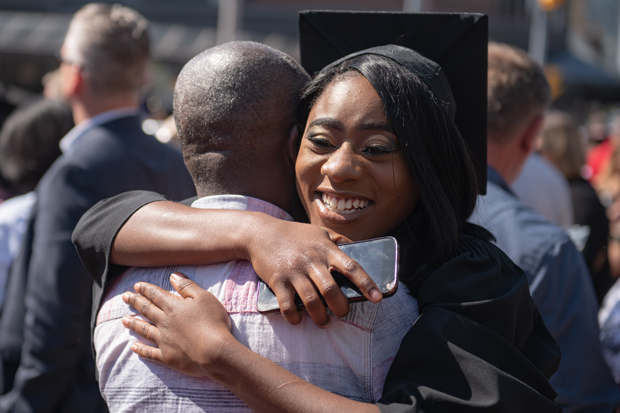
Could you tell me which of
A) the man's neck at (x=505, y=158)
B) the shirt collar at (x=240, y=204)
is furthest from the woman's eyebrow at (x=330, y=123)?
the man's neck at (x=505, y=158)

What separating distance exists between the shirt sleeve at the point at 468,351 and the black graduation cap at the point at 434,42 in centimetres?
63

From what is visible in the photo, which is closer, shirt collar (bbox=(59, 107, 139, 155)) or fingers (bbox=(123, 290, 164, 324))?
fingers (bbox=(123, 290, 164, 324))

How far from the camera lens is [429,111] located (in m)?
1.58

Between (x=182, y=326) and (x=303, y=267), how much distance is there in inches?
13.2

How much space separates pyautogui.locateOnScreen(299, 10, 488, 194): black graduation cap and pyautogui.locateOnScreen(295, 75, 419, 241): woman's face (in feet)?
1.20

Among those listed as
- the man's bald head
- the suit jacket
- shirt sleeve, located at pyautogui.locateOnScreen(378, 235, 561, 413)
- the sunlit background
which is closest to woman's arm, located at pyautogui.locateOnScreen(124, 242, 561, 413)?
shirt sleeve, located at pyautogui.locateOnScreen(378, 235, 561, 413)

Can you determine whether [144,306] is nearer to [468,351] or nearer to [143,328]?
[143,328]

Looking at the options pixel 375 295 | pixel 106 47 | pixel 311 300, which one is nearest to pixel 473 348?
Result: pixel 375 295

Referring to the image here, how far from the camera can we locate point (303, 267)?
132 cm

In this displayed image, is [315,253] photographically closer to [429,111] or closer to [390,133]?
[390,133]

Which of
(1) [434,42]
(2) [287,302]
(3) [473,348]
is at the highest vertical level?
(1) [434,42]

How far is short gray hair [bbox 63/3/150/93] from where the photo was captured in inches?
132

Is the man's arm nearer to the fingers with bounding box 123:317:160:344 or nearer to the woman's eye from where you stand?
the woman's eye

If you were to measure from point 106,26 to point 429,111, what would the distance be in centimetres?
245
